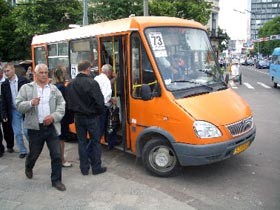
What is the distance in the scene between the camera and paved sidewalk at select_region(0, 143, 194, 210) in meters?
5.17

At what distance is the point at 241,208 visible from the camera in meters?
5.05

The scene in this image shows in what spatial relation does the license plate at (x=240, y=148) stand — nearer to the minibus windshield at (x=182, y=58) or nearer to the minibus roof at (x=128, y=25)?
the minibus windshield at (x=182, y=58)

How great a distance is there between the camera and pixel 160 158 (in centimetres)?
623

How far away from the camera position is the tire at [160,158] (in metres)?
6.14

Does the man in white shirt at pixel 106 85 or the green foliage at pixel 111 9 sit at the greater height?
the green foliage at pixel 111 9

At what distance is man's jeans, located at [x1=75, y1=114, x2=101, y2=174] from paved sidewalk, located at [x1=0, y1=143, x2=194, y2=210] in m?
0.19

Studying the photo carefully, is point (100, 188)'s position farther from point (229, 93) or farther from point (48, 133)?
point (229, 93)

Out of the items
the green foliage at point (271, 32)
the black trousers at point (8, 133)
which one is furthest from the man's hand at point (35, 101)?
the green foliage at point (271, 32)

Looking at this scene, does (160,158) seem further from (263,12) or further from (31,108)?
(263,12)

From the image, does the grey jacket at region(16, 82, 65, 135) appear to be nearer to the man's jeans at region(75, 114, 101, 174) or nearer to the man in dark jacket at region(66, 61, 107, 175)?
the man in dark jacket at region(66, 61, 107, 175)

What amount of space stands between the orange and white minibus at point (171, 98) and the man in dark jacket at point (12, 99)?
174 centimetres

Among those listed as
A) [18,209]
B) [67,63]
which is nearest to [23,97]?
[18,209]

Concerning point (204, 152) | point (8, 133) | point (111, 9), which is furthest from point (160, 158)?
point (111, 9)

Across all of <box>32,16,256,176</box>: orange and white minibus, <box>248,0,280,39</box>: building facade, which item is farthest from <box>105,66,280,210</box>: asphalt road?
<box>248,0,280,39</box>: building facade
